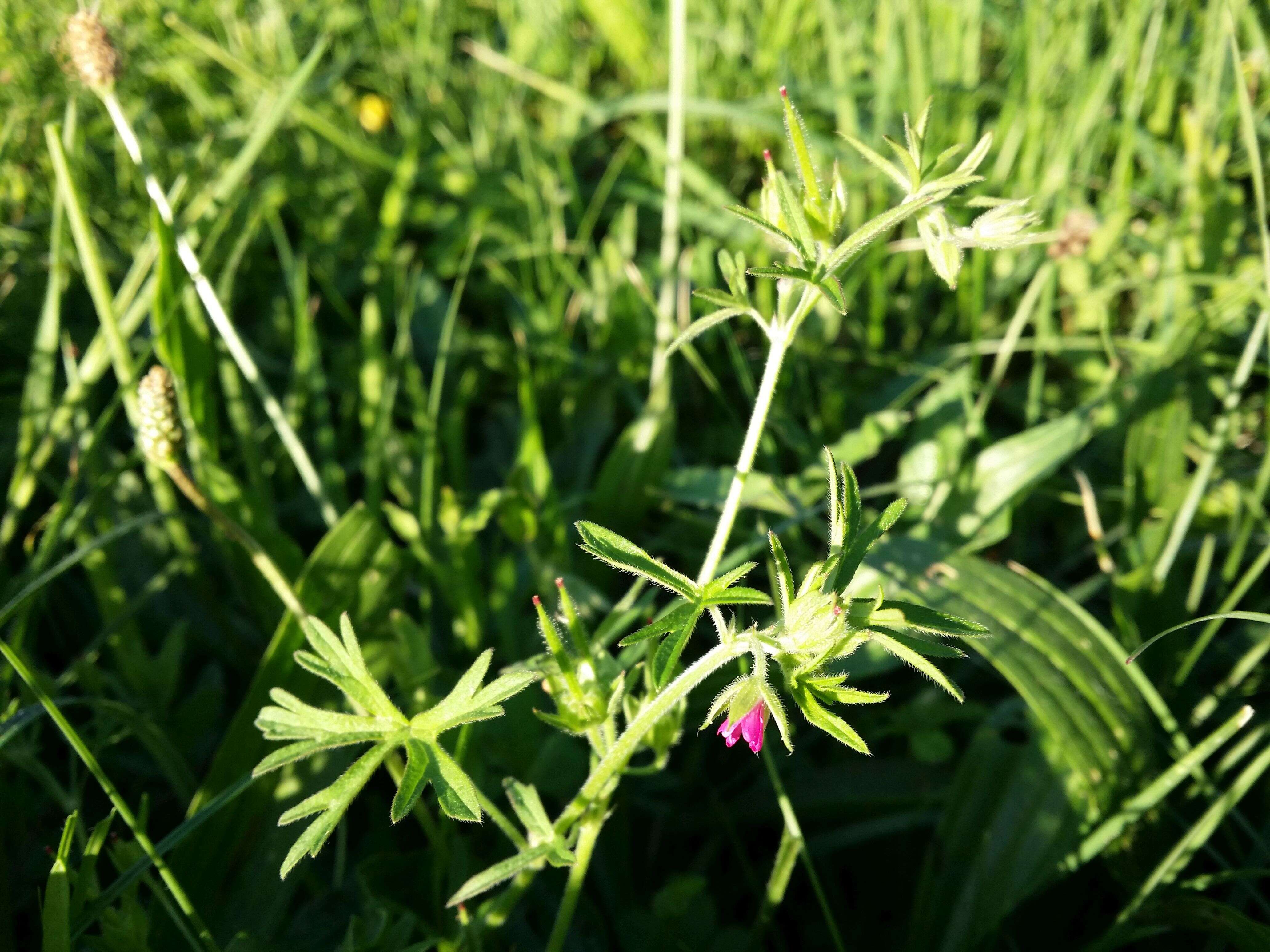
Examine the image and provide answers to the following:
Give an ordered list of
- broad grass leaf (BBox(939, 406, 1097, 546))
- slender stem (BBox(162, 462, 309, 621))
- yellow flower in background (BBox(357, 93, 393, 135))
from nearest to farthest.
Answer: slender stem (BBox(162, 462, 309, 621)) < broad grass leaf (BBox(939, 406, 1097, 546)) < yellow flower in background (BBox(357, 93, 393, 135))

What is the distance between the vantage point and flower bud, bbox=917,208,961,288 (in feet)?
3.85

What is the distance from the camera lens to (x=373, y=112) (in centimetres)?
318

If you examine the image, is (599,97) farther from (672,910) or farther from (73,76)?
(672,910)

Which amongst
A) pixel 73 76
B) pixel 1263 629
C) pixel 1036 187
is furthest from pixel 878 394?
pixel 73 76

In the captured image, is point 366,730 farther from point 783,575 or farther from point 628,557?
point 783,575

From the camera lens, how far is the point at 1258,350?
91.0 inches

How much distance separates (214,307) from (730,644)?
113cm

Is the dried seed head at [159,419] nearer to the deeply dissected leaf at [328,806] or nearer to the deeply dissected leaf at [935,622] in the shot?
the deeply dissected leaf at [328,806]

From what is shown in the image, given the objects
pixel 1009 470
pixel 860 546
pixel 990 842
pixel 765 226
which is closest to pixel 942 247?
pixel 765 226

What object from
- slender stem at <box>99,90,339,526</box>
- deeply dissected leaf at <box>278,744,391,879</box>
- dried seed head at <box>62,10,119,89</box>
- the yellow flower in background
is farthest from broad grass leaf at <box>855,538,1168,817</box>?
the yellow flower in background

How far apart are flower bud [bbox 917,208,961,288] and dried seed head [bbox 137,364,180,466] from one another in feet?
3.51

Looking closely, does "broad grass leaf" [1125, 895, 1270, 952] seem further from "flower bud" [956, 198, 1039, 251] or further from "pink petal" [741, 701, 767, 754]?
"flower bud" [956, 198, 1039, 251]

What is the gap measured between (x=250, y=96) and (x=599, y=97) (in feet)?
3.57

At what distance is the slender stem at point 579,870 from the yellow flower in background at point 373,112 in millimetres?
2486
